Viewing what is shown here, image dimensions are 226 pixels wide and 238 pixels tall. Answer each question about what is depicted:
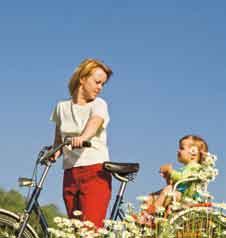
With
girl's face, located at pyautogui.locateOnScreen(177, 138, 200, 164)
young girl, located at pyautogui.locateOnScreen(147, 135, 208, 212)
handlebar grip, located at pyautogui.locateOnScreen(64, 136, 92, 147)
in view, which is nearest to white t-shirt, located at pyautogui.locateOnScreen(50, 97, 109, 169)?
handlebar grip, located at pyautogui.locateOnScreen(64, 136, 92, 147)

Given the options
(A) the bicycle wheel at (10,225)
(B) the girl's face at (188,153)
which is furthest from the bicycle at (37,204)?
(B) the girl's face at (188,153)

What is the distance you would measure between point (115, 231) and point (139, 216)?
0.39m

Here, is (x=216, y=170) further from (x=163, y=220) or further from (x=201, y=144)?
(x=201, y=144)

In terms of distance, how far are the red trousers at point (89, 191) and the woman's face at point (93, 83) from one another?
689 mm

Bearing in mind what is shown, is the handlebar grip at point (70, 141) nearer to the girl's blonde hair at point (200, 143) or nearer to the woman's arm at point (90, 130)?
the woman's arm at point (90, 130)

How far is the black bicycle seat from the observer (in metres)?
6.58

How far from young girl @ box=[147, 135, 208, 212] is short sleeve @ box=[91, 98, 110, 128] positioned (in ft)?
2.84

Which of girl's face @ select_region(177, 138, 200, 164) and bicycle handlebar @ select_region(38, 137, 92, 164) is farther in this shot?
girl's face @ select_region(177, 138, 200, 164)

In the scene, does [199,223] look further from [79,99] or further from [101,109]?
[79,99]

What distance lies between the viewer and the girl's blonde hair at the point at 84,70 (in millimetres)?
6984

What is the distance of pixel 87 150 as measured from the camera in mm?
6738

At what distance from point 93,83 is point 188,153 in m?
1.48

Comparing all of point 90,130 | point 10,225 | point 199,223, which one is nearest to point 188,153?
point 199,223

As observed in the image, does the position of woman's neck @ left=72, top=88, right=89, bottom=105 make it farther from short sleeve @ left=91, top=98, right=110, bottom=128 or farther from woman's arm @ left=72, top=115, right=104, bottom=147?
woman's arm @ left=72, top=115, right=104, bottom=147
